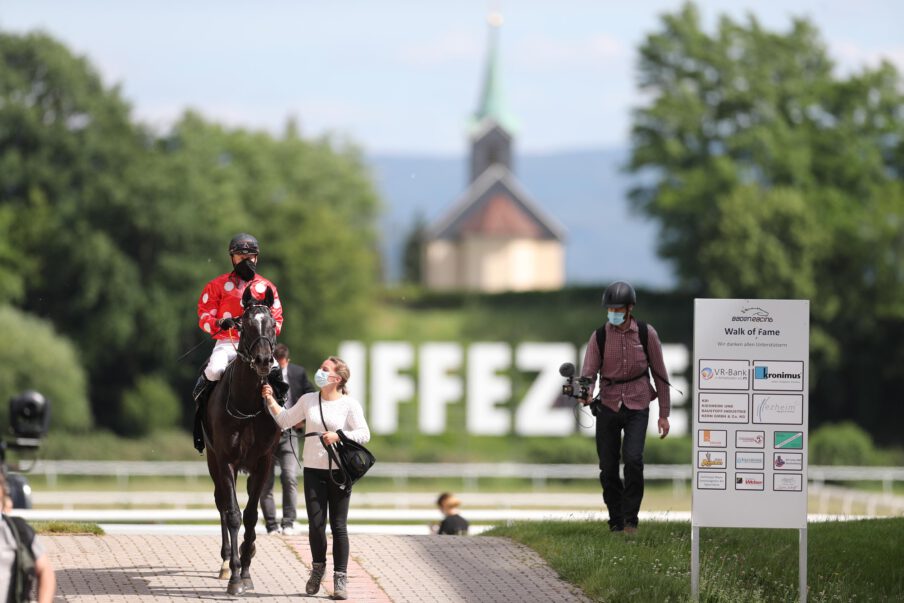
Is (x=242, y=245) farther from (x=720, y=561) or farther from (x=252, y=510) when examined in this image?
(x=720, y=561)

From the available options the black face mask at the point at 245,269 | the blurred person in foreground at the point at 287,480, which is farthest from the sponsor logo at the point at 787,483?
the blurred person in foreground at the point at 287,480

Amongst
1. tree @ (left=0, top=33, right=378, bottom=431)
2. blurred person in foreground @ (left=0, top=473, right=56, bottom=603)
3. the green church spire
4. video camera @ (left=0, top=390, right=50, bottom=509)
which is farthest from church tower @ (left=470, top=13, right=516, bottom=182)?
blurred person in foreground @ (left=0, top=473, right=56, bottom=603)

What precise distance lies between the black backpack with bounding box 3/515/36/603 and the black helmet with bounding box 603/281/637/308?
6.66m

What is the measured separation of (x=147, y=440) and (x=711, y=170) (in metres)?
21.9

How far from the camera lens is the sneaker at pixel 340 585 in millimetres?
13344

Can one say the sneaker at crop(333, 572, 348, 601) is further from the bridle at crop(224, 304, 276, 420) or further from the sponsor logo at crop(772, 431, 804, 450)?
the sponsor logo at crop(772, 431, 804, 450)

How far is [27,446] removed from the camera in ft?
78.9

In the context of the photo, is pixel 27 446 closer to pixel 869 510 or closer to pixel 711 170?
pixel 869 510

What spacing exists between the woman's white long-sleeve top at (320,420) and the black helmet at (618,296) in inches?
122

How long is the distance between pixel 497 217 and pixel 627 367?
117905mm

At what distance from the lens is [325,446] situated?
43.5 ft

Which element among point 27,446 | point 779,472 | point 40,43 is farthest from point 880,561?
point 40,43

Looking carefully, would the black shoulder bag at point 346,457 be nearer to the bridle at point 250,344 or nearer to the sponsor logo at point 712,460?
the bridle at point 250,344

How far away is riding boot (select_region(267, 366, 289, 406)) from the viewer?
44.9ft
